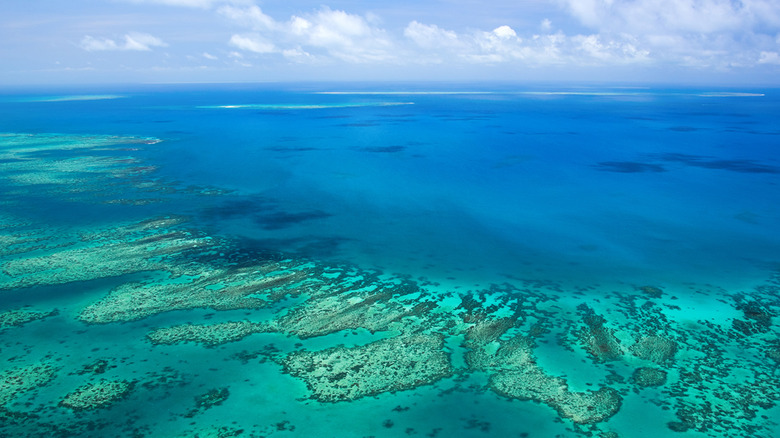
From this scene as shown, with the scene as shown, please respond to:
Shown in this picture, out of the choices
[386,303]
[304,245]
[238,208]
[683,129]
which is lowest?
[386,303]

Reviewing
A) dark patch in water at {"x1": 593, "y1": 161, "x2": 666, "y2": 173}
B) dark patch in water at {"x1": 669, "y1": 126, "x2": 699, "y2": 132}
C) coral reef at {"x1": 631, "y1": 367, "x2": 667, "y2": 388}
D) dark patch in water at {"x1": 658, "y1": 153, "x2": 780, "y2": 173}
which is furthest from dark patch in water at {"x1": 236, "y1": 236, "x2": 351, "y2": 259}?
dark patch in water at {"x1": 669, "y1": 126, "x2": 699, "y2": 132}

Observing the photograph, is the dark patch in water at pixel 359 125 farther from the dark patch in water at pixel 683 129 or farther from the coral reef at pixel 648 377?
the coral reef at pixel 648 377

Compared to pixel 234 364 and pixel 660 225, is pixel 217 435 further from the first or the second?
pixel 660 225

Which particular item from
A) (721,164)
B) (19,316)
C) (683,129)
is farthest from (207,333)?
(683,129)

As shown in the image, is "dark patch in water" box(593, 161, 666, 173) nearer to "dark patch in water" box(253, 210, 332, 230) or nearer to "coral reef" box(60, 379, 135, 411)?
"dark patch in water" box(253, 210, 332, 230)

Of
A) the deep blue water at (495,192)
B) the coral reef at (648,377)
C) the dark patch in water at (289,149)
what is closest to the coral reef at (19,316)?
the deep blue water at (495,192)

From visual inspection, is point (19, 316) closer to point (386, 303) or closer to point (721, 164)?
point (386, 303)
